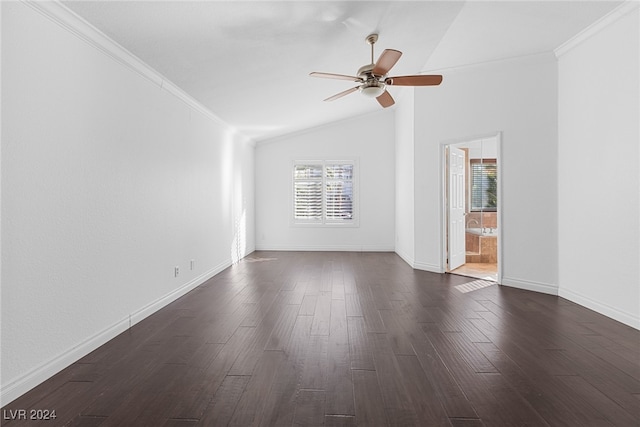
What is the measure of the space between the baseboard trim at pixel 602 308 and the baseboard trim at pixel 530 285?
0.09m

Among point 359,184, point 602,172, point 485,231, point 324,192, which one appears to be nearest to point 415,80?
point 602,172

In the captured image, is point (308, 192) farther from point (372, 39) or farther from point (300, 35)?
point (300, 35)

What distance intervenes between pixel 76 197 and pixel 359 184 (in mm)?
6385

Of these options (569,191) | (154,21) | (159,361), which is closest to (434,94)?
(569,191)

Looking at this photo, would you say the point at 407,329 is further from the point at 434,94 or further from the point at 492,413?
the point at 434,94

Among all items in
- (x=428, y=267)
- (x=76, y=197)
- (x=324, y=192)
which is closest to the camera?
(x=76, y=197)

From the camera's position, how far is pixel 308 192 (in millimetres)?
8602

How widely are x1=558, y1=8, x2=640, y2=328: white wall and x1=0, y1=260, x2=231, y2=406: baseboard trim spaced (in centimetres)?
449

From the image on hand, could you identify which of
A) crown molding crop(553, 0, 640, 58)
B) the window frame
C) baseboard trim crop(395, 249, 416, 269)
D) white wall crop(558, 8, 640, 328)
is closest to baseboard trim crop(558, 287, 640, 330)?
white wall crop(558, 8, 640, 328)

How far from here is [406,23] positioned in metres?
3.93

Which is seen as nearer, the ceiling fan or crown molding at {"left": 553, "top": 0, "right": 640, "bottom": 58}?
crown molding at {"left": 553, "top": 0, "right": 640, "bottom": 58}

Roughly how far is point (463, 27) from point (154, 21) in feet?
10.4

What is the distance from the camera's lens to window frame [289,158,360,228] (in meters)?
8.45

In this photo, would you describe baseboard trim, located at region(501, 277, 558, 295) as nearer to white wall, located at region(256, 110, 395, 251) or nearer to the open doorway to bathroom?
the open doorway to bathroom
